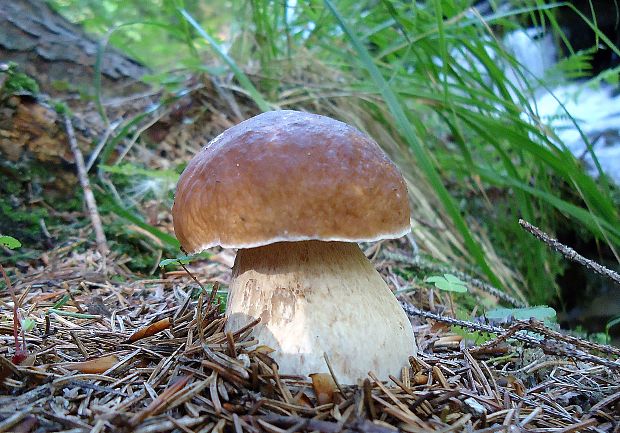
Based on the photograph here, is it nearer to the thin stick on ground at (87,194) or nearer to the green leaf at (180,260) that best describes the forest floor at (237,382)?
the green leaf at (180,260)

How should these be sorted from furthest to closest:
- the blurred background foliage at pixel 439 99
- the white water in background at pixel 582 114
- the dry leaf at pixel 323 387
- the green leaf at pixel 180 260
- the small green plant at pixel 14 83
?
1. the white water in background at pixel 582 114
2. the blurred background foliage at pixel 439 99
3. the small green plant at pixel 14 83
4. the green leaf at pixel 180 260
5. the dry leaf at pixel 323 387

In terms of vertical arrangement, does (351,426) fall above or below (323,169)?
below

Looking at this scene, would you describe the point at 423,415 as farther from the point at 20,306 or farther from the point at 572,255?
the point at 20,306

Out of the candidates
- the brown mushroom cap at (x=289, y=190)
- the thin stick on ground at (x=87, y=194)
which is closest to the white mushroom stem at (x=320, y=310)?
the brown mushroom cap at (x=289, y=190)

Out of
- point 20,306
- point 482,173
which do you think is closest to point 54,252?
point 20,306

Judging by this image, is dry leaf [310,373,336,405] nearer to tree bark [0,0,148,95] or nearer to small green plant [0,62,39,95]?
small green plant [0,62,39,95]

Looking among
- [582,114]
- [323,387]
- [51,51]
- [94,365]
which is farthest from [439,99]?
[582,114]
